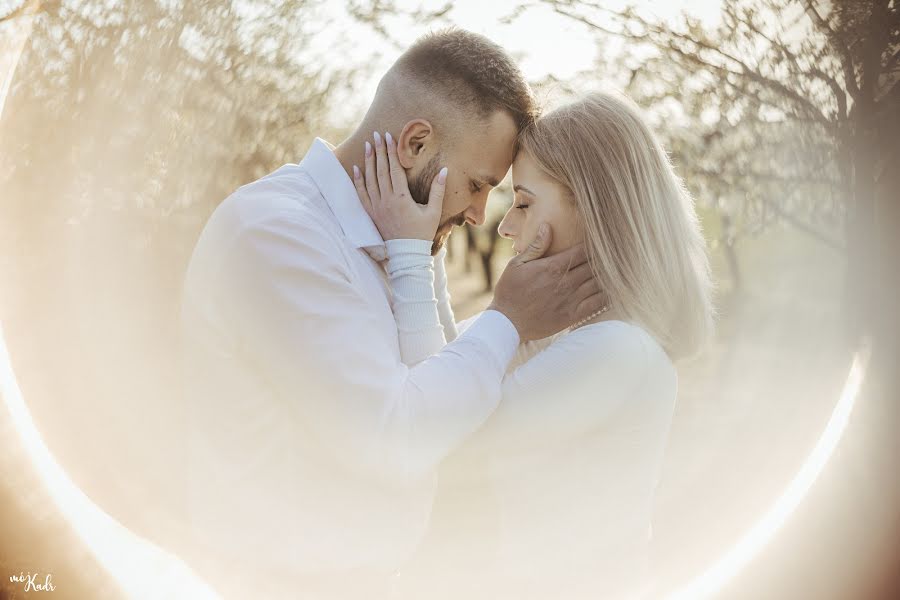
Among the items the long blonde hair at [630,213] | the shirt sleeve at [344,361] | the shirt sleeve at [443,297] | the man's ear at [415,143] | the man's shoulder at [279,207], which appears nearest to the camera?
the shirt sleeve at [344,361]

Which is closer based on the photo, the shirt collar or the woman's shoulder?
the woman's shoulder

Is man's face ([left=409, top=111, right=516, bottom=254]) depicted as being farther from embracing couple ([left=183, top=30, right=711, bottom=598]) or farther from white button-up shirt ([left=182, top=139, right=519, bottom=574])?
white button-up shirt ([left=182, top=139, right=519, bottom=574])

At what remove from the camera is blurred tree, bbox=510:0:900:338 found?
54.8 inches

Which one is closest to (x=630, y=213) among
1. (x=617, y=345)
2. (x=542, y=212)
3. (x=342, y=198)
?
(x=542, y=212)

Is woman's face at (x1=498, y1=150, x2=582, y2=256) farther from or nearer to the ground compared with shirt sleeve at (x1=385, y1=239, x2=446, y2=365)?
farther from the ground

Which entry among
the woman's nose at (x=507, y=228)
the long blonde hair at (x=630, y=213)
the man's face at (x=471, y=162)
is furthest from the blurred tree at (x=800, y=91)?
the woman's nose at (x=507, y=228)

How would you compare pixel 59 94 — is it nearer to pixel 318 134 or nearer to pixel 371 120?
pixel 318 134

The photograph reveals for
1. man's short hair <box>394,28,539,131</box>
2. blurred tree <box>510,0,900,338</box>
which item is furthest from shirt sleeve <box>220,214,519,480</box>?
blurred tree <box>510,0,900,338</box>

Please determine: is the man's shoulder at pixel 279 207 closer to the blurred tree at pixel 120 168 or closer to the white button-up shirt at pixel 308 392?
the white button-up shirt at pixel 308 392

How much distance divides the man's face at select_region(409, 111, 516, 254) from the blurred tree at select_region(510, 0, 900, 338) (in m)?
0.25

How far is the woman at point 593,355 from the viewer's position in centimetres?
141

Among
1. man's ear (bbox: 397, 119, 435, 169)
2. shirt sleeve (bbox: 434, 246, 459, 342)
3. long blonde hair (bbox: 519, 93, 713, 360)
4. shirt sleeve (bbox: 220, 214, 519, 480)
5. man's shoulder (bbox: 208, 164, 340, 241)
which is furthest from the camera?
shirt sleeve (bbox: 434, 246, 459, 342)

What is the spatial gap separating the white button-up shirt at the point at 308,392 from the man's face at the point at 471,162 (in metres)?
0.21

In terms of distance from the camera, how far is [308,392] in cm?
130
